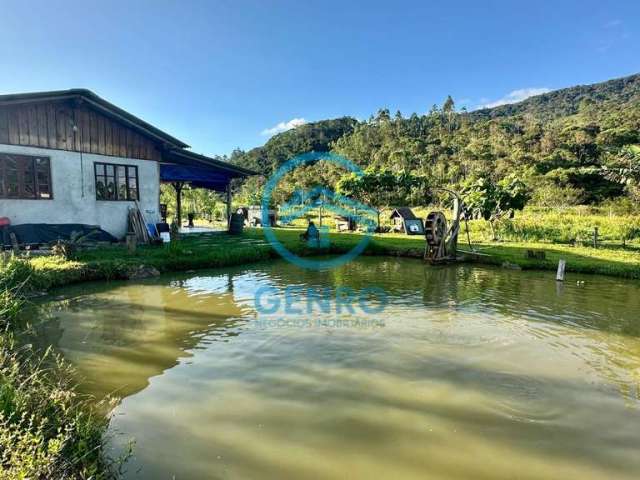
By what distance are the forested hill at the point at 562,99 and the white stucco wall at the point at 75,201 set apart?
10473 centimetres

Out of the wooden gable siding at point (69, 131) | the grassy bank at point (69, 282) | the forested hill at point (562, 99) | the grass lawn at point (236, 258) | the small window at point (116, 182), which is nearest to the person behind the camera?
the grassy bank at point (69, 282)

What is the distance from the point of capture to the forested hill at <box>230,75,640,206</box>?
35438 millimetres

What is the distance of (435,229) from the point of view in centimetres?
1390

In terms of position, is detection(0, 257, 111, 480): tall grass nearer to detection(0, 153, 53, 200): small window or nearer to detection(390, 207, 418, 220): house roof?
detection(0, 153, 53, 200): small window

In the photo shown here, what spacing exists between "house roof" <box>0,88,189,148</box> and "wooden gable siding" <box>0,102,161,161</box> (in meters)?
0.36

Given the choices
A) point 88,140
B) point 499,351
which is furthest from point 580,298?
point 88,140

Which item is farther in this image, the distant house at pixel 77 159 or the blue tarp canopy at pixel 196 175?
the blue tarp canopy at pixel 196 175

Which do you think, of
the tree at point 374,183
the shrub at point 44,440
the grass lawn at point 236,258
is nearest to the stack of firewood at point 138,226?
the grass lawn at point 236,258

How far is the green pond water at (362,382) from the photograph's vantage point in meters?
3.21

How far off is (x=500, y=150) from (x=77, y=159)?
1907 inches

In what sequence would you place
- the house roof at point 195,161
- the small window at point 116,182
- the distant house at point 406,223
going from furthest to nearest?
the distant house at point 406,223 < the house roof at point 195,161 < the small window at point 116,182

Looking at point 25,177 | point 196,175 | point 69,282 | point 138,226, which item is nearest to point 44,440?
point 69,282

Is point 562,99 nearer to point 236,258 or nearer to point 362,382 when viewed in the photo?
point 236,258

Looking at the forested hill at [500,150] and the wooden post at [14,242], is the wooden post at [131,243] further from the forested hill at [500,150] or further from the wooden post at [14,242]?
the forested hill at [500,150]
